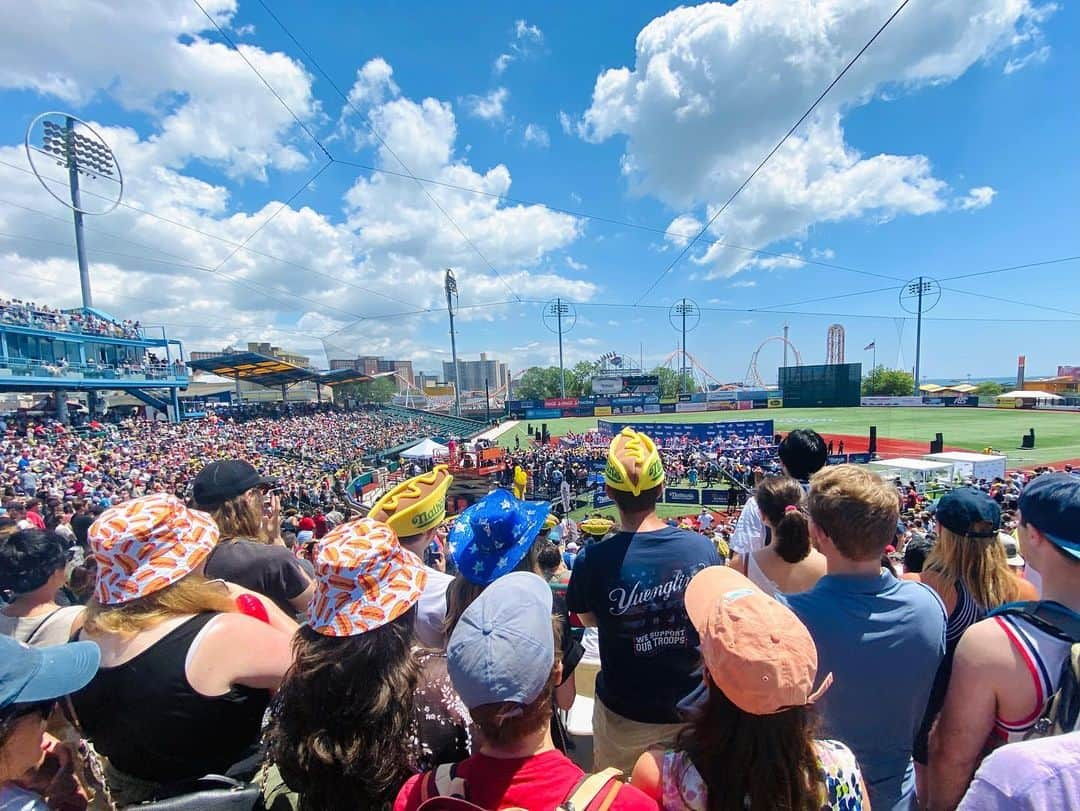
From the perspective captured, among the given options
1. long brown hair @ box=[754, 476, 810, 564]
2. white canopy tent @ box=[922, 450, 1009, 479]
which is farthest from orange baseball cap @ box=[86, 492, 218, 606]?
white canopy tent @ box=[922, 450, 1009, 479]

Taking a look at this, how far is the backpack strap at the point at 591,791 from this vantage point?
1169mm

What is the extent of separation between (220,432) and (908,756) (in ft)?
126

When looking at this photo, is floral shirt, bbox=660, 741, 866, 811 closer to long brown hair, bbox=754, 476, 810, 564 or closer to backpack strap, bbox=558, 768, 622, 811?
backpack strap, bbox=558, 768, 622, 811

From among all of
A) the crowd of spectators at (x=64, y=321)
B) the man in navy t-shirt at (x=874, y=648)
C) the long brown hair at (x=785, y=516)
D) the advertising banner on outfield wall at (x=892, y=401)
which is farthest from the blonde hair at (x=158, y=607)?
the advertising banner on outfield wall at (x=892, y=401)

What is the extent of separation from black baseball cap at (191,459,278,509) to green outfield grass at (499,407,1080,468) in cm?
3108

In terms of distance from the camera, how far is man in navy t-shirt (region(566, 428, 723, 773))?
83.3 inches

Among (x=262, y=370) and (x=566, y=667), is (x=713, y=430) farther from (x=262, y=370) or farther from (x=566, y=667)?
(x=262, y=370)

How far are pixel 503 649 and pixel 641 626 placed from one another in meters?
1.02

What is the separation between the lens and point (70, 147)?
32406 millimetres

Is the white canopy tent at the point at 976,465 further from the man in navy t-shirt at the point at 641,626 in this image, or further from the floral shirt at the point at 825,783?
the floral shirt at the point at 825,783

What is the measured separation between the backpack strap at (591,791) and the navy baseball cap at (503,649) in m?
0.23

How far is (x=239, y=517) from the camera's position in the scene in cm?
304

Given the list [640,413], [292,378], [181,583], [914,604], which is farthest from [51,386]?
[640,413]

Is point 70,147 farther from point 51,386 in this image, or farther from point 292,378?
point 292,378
